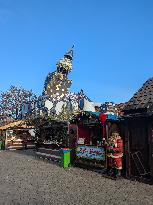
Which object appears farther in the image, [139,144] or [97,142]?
[97,142]

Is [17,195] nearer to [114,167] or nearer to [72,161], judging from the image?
[114,167]

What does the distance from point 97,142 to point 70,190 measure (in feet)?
23.0

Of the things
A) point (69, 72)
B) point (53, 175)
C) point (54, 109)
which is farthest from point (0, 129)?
point (53, 175)

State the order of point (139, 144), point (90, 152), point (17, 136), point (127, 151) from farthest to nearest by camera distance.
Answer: point (17, 136), point (90, 152), point (127, 151), point (139, 144)

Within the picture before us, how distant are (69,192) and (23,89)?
5120 centimetres

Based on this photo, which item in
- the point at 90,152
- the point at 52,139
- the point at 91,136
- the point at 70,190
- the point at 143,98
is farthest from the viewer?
the point at 52,139

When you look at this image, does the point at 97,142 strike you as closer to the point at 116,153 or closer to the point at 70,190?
the point at 116,153

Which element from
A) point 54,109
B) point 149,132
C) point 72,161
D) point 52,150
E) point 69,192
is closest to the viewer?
point 69,192

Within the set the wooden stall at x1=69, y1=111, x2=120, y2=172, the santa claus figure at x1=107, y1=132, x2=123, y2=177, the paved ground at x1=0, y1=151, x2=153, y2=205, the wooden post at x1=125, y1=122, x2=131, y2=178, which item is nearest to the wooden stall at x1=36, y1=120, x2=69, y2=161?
the wooden stall at x1=69, y1=111, x2=120, y2=172

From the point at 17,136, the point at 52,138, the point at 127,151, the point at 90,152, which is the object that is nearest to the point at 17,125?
the point at 17,136

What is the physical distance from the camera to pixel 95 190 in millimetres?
10445

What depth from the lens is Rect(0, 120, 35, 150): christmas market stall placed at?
1399 inches

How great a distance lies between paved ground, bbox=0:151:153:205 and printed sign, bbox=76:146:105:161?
54.3 inches

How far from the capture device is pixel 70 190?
10453 mm
